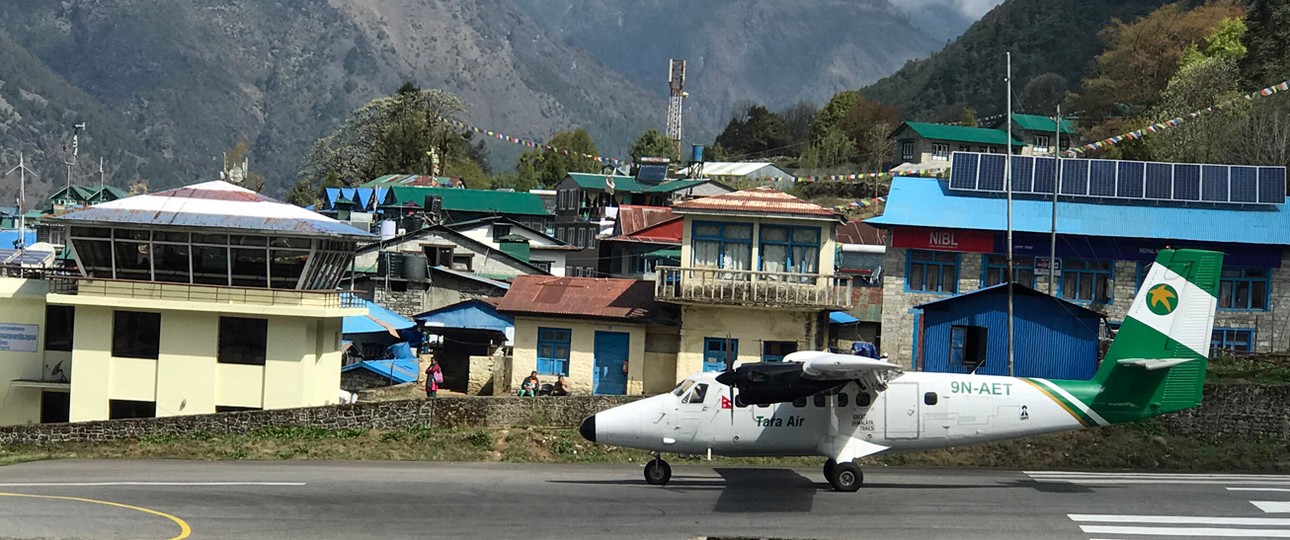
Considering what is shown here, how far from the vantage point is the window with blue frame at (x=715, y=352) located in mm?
43844

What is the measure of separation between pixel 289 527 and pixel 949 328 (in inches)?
1028

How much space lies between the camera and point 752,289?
4366cm

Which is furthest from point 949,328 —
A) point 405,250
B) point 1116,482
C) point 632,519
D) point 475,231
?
point 475,231

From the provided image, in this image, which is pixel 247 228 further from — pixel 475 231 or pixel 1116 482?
pixel 475 231

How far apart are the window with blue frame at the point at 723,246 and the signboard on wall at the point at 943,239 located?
10213mm

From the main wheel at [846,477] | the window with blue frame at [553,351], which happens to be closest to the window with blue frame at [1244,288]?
the window with blue frame at [553,351]

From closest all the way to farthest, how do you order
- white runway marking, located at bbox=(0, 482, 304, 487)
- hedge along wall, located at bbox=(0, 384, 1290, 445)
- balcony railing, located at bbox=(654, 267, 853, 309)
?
white runway marking, located at bbox=(0, 482, 304, 487), hedge along wall, located at bbox=(0, 384, 1290, 445), balcony railing, located at bbox=(654, 267, 853, 309)

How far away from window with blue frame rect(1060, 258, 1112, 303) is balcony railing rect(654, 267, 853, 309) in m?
12.6

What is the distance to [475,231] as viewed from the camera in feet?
271

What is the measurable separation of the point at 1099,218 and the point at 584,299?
2192cm

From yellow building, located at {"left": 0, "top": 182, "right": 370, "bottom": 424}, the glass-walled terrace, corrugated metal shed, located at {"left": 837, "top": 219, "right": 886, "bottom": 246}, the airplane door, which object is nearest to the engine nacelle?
the airplane door

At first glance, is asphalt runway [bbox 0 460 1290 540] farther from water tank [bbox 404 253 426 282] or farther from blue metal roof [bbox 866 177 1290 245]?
water tank [bbox 404 253 426 282]

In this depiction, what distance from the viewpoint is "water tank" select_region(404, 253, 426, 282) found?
6588 cm

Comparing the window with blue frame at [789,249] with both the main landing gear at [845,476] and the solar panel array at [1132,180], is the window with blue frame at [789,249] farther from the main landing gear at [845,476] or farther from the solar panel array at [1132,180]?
the main landing gear at [845,476]
